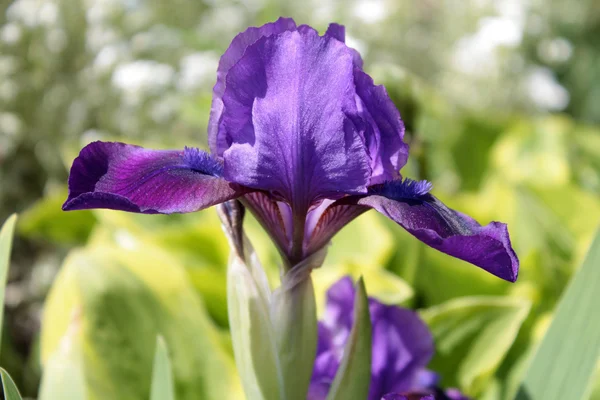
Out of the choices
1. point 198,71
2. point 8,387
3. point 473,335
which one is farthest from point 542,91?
point 8,387

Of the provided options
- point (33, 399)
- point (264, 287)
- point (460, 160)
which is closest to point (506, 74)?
point (460, 160)

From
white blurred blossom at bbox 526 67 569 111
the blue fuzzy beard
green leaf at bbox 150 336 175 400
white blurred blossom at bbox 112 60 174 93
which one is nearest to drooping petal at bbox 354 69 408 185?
the blue fuzzy beard

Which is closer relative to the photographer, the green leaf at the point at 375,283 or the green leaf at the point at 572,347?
the green leaf at the point at 572,347

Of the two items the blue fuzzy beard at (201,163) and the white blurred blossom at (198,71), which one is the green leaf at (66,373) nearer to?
the blue fuzzy beard at (201,163)

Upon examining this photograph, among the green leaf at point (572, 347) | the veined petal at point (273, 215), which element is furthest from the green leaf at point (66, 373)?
the green leaf at point (572, 347)

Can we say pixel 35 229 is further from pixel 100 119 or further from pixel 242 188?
pixel 242 188

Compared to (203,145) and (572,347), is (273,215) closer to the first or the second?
(572,347)
